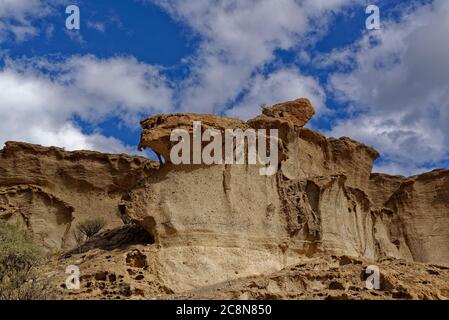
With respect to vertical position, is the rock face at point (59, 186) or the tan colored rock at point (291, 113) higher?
the tan colored rock at point (291, 113)

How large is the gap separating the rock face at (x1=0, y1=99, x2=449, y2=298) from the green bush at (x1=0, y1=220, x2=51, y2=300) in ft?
5.33

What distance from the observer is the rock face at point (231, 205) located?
1833 centimetres

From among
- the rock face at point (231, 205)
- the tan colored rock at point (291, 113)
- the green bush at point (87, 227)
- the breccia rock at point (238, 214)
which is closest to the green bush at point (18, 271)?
the rock face at point (231, 205)

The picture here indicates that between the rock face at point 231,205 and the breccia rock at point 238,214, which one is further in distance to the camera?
the rock face at point 231,205

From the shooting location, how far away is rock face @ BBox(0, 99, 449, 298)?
18328 mm

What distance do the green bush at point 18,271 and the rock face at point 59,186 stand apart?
12.2m

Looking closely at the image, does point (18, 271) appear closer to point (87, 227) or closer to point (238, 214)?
point (238, 214)

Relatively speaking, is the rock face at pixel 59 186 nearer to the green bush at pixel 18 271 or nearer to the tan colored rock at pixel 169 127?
the green bush at pixel 18 271

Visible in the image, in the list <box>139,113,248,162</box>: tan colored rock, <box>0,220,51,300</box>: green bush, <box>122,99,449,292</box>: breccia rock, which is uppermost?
<box>139,113,248,162</box>: tan colored rock

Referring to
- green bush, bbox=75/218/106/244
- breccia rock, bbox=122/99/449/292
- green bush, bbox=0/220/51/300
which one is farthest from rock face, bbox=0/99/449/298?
green bush, bbox=0/220/51/300

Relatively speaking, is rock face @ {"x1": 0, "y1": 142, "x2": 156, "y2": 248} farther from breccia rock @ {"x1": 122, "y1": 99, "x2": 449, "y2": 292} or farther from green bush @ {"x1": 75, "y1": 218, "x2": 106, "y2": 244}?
breccia rock @ {"x1": 122, "y1": 99, "x2": 449, "y2": 292}

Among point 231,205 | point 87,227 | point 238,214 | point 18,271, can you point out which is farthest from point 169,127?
point 87,227

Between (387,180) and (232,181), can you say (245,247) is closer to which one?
(232,181)
